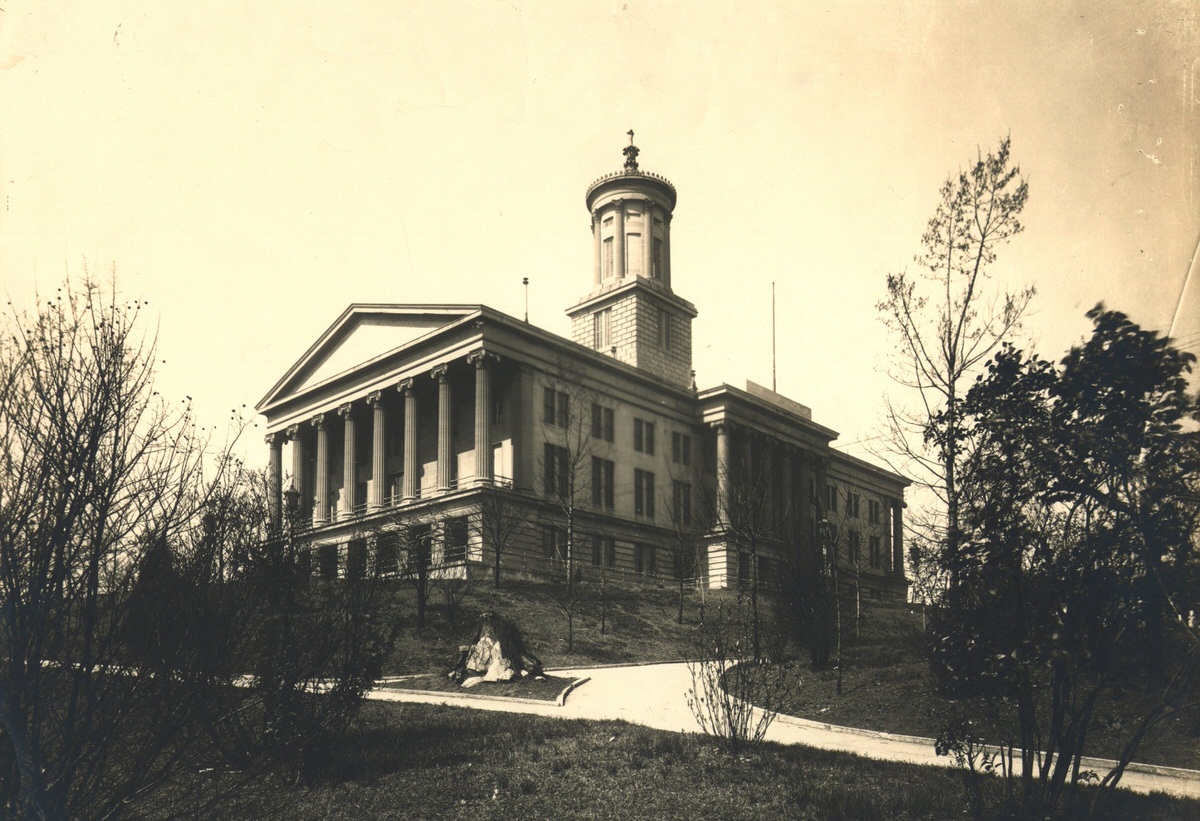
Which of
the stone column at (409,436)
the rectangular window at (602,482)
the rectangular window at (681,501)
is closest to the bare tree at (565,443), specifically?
the rectangular window at (602,482)

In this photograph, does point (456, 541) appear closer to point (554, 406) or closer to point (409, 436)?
point (409, 436)

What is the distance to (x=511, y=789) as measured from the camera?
1220cm

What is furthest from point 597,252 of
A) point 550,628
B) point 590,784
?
point 590,784

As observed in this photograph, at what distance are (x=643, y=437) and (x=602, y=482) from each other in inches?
168

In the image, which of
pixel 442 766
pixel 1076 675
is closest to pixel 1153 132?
pixel 1076 675

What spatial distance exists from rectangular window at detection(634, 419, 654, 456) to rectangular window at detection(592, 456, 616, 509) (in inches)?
96.3

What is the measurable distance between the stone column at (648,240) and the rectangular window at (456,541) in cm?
2251

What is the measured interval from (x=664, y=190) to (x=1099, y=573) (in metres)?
52.3

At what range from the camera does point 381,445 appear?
163 feet

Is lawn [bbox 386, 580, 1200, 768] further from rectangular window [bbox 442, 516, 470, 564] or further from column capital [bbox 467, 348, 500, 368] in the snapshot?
column capital [bbox 467, 348, 500, 368]

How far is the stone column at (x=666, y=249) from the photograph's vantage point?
60.0 metres

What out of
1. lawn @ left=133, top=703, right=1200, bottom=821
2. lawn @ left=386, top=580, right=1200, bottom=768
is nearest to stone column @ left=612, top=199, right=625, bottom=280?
lawn @ left=386, top=580, right=1200, bottom=768

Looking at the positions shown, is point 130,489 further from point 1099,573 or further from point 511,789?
point 1099,573

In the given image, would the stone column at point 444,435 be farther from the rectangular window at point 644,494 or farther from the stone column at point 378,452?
the rectangular window at point 644,494
